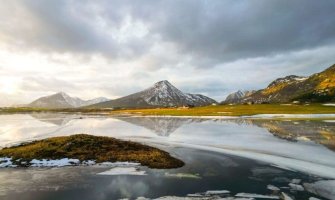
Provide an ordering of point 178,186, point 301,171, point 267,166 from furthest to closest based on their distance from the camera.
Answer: point 267,166 < point 301,171 < point 178,186

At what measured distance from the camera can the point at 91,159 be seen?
24688 mm

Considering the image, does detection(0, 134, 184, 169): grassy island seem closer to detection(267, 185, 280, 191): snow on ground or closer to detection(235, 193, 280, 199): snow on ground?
detection(267, 185, 280, 191): snow on ground

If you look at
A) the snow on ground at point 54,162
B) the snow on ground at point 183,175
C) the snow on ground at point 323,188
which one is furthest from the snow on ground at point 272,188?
the snow on ground at point 54,162

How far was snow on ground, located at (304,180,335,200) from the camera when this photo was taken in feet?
50.6

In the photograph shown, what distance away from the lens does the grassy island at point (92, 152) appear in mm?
24078

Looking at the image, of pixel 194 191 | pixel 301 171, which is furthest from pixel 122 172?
pixel 301 171

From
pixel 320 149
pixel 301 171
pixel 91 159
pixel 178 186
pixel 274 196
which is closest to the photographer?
pixel 274 196

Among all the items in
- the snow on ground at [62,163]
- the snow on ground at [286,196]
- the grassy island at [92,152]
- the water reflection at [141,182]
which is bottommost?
the snow on ground at [286,196]

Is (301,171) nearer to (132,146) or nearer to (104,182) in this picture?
(104,182)

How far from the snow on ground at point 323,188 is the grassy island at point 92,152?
9081 millimetres

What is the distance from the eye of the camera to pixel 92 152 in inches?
1045

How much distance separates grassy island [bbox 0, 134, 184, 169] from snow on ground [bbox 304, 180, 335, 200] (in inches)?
358

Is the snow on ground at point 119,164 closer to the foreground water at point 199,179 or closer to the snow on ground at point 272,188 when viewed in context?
the foreground water at point 199,179

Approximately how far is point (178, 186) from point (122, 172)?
516cm
